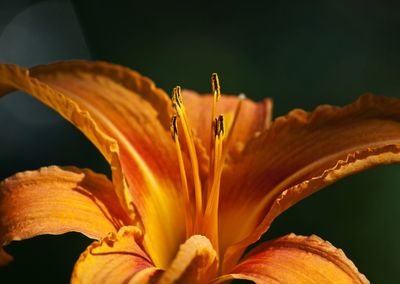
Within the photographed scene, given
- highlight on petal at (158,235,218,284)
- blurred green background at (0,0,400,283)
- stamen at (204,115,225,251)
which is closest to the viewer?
highlight on petal at (158,235,218,284)

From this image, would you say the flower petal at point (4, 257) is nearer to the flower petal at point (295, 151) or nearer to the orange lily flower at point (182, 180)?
the orange lily flower at point (182, 180)

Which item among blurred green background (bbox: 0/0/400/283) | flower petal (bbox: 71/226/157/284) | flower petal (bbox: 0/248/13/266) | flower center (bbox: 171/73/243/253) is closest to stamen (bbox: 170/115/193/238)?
flower center (bbox: 171/73/243/253)

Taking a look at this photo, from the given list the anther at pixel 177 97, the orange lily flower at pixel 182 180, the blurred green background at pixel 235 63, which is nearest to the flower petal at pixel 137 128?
the orange lily flower at pixel 182 180

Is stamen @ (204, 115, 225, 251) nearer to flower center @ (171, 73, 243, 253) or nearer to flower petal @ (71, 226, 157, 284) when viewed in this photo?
flower center @ (171, 73, 243, 253)

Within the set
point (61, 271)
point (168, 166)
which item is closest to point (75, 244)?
point (61, 271)

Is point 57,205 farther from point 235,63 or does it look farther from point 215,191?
point 235,63

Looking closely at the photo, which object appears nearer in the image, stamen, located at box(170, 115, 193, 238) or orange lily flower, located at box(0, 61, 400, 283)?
orange lily flower, located at box(0, 61, 400, 283)
